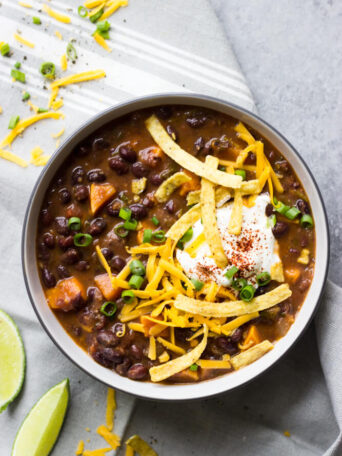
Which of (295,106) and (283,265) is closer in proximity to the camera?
(283,265)

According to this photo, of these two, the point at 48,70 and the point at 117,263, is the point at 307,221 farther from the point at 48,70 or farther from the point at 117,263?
the point at 48,70

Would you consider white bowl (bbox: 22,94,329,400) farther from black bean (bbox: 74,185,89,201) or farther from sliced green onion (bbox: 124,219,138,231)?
sliced green onion (bbox: 124,219,138,231)

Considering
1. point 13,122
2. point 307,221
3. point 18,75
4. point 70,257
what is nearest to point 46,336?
point 70,257

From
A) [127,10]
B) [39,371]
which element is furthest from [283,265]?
[127,10]

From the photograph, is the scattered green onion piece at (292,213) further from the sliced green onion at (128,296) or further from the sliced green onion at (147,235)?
the sliced green onion at (128,296)

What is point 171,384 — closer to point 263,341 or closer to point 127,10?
point 263,341

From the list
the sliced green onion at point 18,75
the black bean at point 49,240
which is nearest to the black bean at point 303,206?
the black bean at point 49,240
